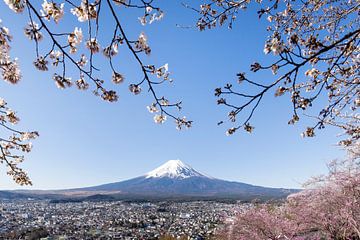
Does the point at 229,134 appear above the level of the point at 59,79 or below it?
below

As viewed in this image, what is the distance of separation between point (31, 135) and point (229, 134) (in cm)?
293

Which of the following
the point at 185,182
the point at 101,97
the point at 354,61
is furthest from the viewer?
the point at 185,182

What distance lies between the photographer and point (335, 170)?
1077 cm

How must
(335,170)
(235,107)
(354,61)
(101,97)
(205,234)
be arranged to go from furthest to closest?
(205,234) < (335,170) < (354,61) < (101,97) < (235,107)

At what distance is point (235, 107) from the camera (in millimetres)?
2748

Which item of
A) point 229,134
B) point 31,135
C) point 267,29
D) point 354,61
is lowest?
point 229,134

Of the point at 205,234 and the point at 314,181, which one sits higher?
the point at 314,181

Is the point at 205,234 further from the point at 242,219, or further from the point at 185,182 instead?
the point at 185,182

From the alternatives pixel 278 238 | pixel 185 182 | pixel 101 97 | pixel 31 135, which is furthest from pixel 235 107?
pixel 185 182

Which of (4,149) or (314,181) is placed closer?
(4,149)

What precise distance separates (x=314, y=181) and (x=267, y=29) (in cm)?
938

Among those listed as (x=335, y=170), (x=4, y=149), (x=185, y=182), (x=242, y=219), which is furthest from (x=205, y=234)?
(x=185, y=182)

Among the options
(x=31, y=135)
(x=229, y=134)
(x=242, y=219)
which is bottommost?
(x=242, y=219)

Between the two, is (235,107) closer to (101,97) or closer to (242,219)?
(101,97)
